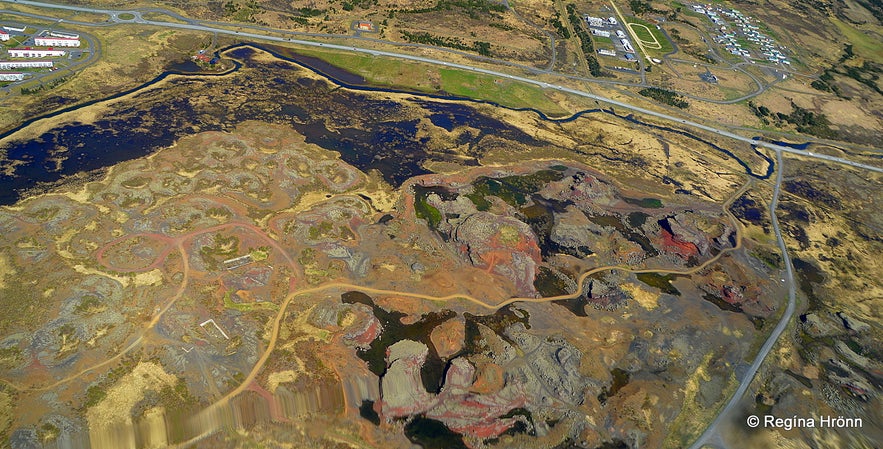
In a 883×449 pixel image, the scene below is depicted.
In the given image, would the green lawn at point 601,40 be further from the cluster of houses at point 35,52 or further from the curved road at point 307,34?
the cluster of houses at point 35,52

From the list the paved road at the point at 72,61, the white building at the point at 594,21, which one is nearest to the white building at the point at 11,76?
the paved road at the point at 72,61

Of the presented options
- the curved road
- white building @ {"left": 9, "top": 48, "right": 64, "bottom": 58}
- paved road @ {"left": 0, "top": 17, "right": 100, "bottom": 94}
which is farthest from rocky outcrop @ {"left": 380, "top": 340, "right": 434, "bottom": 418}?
white building @ {"left": 9, "top": 48, "right": 64, "bottom": 58}

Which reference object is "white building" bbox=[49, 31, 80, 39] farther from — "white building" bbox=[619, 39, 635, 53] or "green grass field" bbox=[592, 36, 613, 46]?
"white building" bbox=[619, 39, 635, 53]

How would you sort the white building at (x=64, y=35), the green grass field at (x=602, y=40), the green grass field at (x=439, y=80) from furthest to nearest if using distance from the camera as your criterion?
the green grass field at (x=602, y=40), the green grass field at (x=439, y=80), the white building at (x=64, y=35)

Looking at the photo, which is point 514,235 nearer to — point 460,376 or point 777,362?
point 460,376

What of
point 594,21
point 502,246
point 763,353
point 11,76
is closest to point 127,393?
point 502,246
